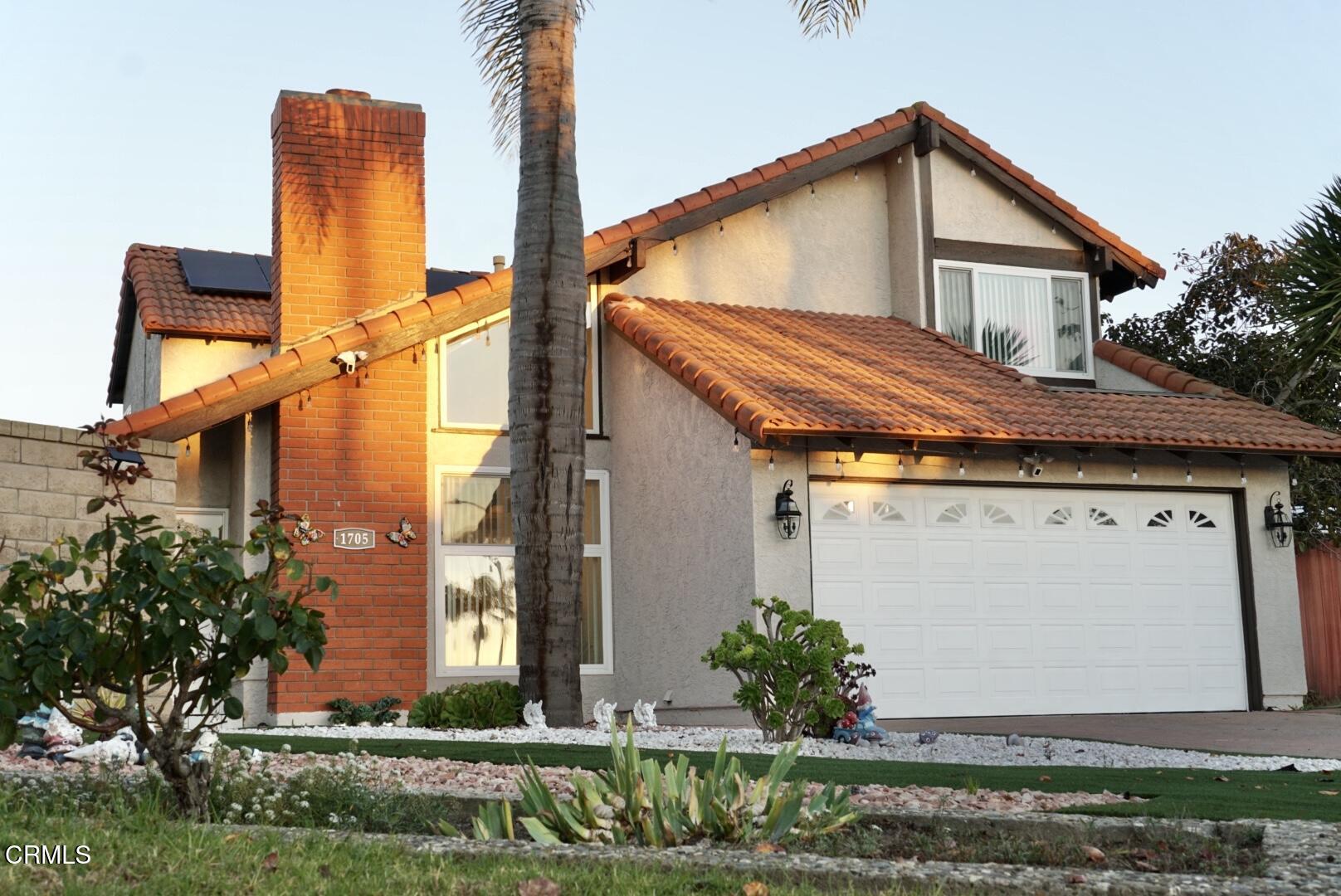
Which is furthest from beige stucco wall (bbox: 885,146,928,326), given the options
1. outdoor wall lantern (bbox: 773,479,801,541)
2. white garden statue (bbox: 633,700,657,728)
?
white garden statue (bbox: 633,700,657,728)

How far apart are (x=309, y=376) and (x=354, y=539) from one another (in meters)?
1.72

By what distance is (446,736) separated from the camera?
38.3 feet

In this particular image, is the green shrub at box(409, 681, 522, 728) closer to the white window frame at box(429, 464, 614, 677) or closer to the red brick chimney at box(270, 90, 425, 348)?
the white window frame at box(429, 464, 614, 677)

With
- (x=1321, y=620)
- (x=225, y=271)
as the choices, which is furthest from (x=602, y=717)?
(x=1321, y=620)

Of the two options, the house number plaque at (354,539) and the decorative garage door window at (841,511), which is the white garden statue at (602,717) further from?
the house number plaque at (354,539)

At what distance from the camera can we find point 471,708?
42.7 feet

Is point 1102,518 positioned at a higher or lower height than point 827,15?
lower

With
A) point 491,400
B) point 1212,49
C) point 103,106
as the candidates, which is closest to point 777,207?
point 491,400

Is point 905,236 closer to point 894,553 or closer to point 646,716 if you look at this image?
point 894,553

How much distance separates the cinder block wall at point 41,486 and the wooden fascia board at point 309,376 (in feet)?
8.84

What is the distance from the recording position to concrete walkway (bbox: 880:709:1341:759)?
38.6 feet

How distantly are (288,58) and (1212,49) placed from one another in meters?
11.2

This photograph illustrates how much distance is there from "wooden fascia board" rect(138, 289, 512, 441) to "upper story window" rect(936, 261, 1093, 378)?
5.93 m

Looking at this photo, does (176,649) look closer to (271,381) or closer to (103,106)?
(271,381)
